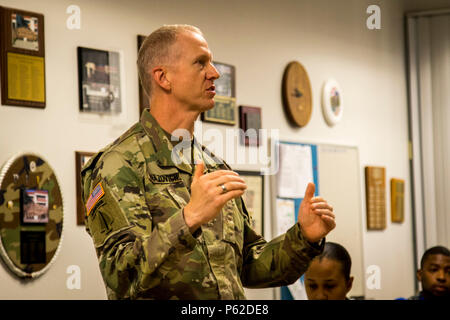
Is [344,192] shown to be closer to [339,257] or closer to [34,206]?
[339,257]

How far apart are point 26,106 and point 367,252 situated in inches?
127

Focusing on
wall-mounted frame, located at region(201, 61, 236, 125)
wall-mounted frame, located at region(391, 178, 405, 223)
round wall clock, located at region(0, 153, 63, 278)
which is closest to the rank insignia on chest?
round wall clock, located at region(0, 153, 63, 278)

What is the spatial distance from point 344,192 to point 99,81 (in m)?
2.42

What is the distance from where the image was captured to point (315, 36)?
5129 millimetres

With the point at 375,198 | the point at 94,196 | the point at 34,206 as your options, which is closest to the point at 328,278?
the point at 34,206

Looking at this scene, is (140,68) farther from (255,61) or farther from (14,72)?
(255,61)

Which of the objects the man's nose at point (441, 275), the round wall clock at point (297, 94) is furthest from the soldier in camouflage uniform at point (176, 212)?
the round wall clock at point (297, 94)

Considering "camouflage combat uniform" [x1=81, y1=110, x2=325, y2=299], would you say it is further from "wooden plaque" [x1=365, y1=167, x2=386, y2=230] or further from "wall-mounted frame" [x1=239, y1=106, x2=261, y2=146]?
"wooden plaque" [x1=365, y1=167, x2=386, y2=230]

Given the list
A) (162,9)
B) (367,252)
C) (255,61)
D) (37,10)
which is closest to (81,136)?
(37,10)

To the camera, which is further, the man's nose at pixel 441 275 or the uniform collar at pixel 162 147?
the man's nose at pixel 441 275

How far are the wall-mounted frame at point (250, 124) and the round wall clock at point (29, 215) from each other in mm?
1457

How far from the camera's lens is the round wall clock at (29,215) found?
3.00 m

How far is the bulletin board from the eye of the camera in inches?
200

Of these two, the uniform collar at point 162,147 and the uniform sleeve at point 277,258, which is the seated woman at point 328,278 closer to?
the uniform sleeve at point 277,258
